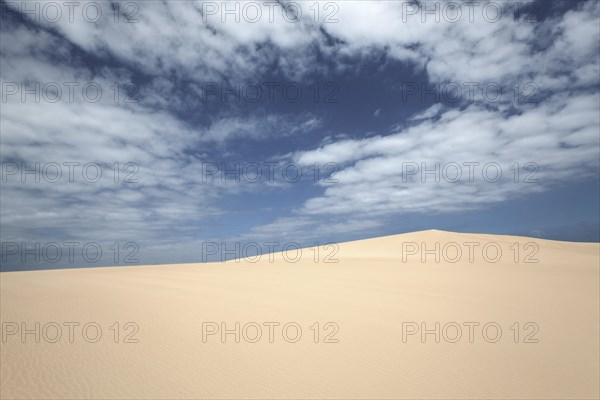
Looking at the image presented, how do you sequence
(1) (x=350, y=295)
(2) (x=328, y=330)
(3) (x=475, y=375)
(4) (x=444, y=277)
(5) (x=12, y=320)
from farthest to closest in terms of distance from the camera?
(4) (x=444, y=277) → (1) (x=350, y=295) → (5) (x=12, y=320) → (2) (x=328, y=330) → (3) (x=475, y=375)

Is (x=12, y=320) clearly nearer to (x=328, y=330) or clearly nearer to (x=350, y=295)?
(x=328, y=330)

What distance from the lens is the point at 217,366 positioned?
4996mm

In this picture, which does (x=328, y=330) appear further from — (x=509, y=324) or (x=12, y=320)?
(x=12, y=320)

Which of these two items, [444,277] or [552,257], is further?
[552,257]

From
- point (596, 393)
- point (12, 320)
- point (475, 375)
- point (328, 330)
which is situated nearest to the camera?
point (596, 393)

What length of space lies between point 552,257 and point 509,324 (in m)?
17.7

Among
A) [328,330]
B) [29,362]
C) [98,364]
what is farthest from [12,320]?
[328,330]

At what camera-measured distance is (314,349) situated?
19.0 feet

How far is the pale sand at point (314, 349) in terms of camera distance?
4344 mm

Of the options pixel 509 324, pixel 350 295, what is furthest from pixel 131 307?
pixel 509 324

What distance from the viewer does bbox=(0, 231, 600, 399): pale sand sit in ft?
14.3

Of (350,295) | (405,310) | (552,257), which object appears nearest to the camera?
(405,310)

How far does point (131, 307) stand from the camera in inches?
344

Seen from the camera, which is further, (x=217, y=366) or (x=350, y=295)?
(x=350, y=295)
